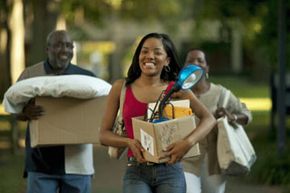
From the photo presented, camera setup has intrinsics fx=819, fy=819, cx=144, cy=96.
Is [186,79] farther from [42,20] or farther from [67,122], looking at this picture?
[42,20]

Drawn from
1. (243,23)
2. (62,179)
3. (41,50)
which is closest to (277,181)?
(62,179)

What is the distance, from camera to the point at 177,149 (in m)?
4.67

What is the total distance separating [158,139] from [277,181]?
6730 millimetres

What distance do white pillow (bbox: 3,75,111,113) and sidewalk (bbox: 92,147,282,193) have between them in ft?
16.9

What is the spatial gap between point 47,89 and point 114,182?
6285mm

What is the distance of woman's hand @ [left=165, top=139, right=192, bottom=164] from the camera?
4668 millimetres

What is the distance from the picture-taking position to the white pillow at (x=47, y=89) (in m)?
5.61

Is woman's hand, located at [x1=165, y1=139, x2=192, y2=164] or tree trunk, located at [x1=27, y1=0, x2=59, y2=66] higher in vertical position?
tree trunk, located at [x1=27, y1=0, x2=59, y2=66]

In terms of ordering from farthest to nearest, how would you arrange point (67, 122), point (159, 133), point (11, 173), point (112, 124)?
point (11, 173), point (67, 122), point (112, 124), point (159, 133)

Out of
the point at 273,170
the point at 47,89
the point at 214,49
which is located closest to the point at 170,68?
the point at 47,89

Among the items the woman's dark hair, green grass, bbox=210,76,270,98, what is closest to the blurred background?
the woman's dark hair

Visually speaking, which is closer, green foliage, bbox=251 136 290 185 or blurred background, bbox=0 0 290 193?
green foliage, bbox=251 136 290 185

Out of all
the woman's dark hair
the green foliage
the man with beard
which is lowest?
the green foliage

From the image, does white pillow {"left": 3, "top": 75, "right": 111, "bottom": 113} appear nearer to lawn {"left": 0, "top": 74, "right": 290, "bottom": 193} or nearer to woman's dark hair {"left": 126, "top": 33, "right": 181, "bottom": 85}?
woman's dark hair {"left": 126, "top": 33, "right": 181, "bottom": 85}
